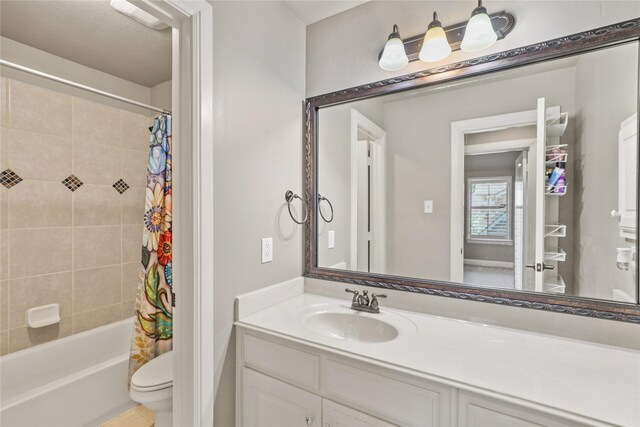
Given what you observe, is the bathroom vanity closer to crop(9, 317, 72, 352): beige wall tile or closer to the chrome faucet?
the chrome faucet

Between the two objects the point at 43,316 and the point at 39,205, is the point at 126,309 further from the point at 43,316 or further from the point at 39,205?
the point at 39,205

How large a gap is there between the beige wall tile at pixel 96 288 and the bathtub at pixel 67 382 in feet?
0.65

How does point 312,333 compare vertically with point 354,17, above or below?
below

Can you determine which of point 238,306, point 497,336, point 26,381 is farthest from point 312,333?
point 26,381

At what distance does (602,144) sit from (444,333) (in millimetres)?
914

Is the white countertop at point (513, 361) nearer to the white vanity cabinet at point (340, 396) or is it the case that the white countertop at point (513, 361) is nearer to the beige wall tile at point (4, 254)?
the white vanity cabinet at point (340, 396)

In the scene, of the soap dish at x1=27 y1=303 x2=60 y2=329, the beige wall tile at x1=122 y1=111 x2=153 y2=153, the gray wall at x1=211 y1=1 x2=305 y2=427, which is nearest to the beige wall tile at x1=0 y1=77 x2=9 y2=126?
the beige wall tile at x1=122 y1=111 x2=153 y2=153

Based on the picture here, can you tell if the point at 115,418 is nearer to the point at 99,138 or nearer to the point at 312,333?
the point at 312,333

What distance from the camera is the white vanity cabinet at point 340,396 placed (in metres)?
0.81

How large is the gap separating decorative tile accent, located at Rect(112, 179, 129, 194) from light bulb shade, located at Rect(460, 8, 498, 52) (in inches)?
103

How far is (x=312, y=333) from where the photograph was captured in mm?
1140

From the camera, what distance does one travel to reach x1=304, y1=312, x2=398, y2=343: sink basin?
4.34 ft

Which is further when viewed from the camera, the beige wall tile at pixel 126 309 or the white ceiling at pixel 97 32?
the beige wall tile at pixel 126 309

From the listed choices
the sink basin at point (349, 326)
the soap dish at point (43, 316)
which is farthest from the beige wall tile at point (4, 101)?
the sink basin at point (349, 326)
